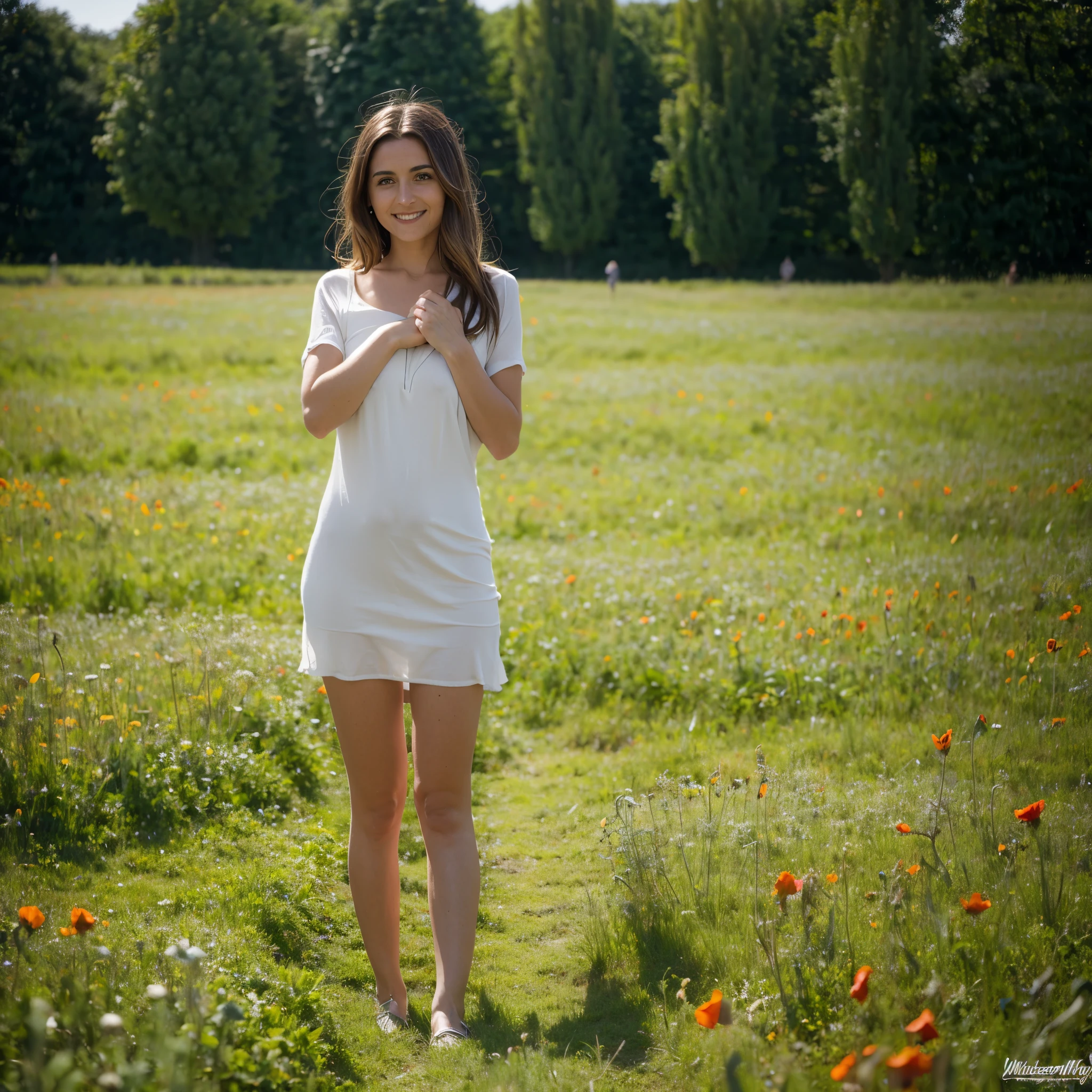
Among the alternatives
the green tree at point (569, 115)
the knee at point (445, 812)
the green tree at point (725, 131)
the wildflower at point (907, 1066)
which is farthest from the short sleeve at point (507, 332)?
the green tree at point (569, 115)

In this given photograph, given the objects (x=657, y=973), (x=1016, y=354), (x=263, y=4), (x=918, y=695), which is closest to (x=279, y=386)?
(x=1016, y=354)

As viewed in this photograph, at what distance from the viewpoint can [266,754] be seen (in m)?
4.50

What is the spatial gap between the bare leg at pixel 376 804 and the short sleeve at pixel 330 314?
102cm

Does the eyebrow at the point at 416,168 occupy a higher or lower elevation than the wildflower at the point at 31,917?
higher

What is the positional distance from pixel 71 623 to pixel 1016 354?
21.1ft

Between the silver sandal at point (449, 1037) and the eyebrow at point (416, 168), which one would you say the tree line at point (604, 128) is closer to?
the eyebrow at point (416, 168)

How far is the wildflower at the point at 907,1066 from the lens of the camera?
145 centimetres

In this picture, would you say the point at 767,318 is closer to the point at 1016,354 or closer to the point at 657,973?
the point at 1016,354

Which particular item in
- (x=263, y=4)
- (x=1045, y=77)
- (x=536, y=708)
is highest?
(x=263, y=4)

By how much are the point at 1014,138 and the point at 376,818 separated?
16.2 ft

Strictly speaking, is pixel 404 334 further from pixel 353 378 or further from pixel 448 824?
pixel 448 824

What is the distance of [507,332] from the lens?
3008mm

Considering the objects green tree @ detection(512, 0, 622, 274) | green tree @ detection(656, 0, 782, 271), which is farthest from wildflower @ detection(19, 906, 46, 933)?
green tree @ detection(512, 0, 622, 274)

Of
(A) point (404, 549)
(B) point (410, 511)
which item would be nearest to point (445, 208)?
(B) point (410, 511)
